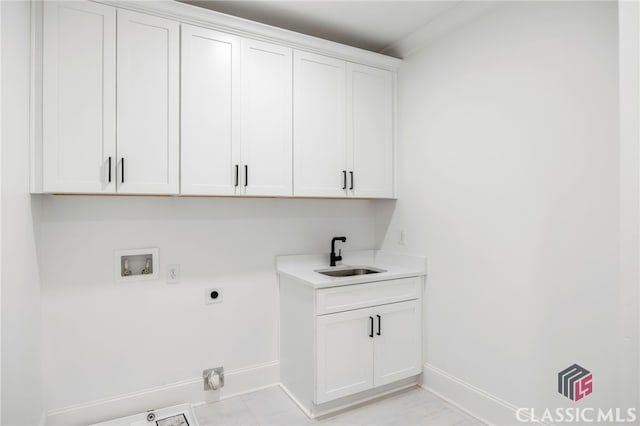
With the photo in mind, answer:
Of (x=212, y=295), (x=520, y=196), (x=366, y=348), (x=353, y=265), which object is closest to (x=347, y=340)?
(x=366, y=348)

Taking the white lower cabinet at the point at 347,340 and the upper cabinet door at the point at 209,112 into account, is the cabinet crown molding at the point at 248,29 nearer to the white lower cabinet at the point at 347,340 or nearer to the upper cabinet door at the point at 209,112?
the upper cabinet door at the point at 209,112

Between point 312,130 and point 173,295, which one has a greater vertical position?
point 312,130

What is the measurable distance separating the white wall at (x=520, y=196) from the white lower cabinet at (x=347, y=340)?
0.20m

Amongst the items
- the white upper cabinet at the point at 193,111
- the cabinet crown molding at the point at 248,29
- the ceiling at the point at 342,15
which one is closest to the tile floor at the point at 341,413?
the white upper cabinet at the point at 193,111

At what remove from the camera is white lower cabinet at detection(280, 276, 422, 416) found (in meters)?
2.11

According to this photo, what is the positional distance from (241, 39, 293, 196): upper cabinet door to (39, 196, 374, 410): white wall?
14.2 inches

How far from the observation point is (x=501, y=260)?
2014mm

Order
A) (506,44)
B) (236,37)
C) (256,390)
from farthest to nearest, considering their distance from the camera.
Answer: (256,390)
(236,37)
(506,44)

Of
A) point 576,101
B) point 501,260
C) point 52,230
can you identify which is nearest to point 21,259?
point 52,230

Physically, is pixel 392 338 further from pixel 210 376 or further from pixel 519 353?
pixel 210 376

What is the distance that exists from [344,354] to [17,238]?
1.80m

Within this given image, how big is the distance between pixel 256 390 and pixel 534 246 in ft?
6.64

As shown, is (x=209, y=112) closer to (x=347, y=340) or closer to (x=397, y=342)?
(x=347, y=340)

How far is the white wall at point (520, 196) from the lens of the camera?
1594 millimetres
